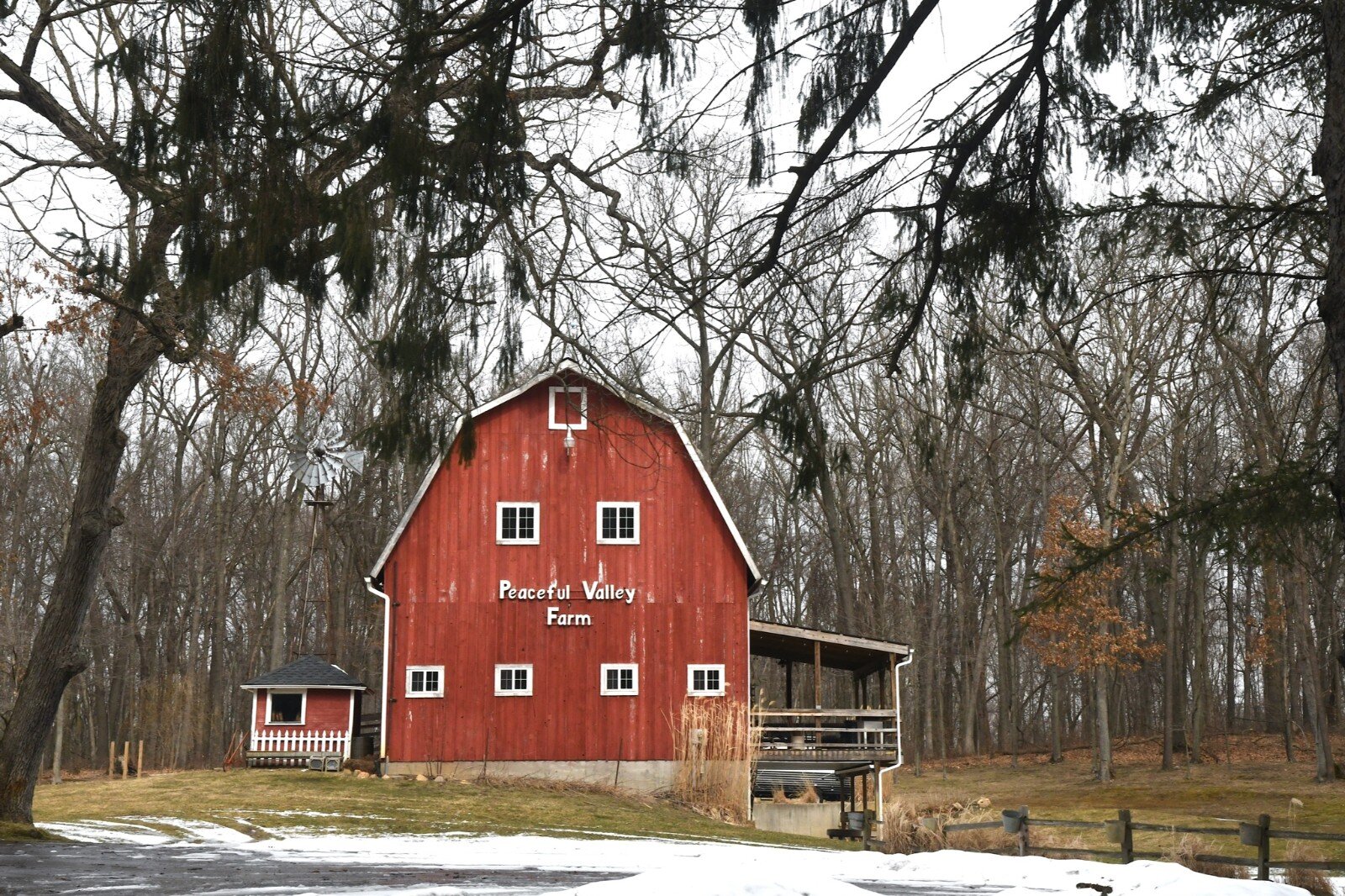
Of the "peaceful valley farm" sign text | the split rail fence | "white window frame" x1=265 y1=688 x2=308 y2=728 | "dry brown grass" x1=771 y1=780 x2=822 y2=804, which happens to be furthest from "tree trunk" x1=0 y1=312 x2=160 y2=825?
"dry brown grass" x1=771 y1=780 x2=822 y2=804

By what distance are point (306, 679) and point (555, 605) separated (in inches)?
211

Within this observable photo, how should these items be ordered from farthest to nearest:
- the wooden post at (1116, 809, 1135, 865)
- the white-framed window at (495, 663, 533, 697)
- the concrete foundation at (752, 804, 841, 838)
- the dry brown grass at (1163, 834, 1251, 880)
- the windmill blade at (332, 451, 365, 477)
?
1. the windmill blade at (332, 451, 365, 477)
2. the concrete foundation at (752, 804, 841, 838)
3. the white-framed window at (495, 663, 533, 697)
4. the wooden post at (1116, 809, 1135, 865)
5. the dry brown grass at (1163, 834, 1251, 880)

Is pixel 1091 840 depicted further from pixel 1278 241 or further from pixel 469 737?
pixel 1278 241

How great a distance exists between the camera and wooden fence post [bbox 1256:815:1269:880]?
544 inches

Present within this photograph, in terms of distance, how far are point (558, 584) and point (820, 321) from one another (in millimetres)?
17671

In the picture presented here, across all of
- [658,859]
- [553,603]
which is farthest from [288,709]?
[658,859]

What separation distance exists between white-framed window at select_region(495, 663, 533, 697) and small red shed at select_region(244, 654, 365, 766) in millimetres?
3445

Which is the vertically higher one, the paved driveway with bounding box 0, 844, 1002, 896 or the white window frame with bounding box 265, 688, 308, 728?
the white window frame with bounding box 265, 688, 308, 728

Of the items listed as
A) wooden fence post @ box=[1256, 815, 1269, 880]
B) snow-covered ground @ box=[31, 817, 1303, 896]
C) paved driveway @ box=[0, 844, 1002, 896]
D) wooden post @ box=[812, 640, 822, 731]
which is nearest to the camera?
paved driveway @ box=[0, 844, 1002, 896]

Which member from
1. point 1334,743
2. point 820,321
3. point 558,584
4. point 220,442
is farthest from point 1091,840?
point 220,442

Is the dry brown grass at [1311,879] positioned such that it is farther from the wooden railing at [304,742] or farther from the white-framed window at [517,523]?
the wooden railing at [304,742]

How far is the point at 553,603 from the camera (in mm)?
24594

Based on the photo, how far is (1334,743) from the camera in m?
33.3

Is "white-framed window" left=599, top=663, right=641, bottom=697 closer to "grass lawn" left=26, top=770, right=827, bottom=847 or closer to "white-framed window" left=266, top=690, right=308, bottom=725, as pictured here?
"grass lawn" left=26, top=770, right=827, bottom=847
